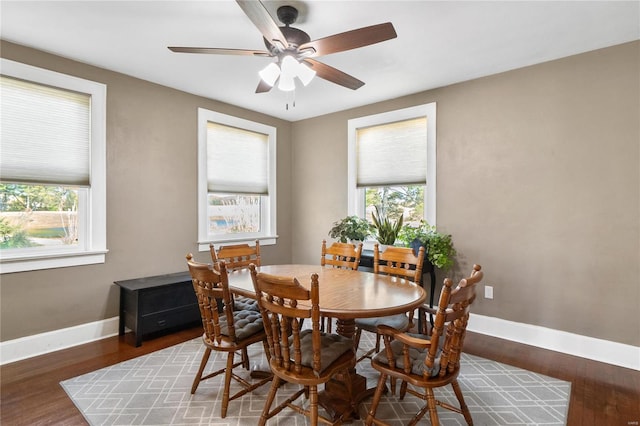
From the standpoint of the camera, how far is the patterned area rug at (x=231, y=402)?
6.79 feet

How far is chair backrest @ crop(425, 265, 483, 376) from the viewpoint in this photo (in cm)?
157

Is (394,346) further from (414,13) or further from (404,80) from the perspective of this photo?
(404,80)

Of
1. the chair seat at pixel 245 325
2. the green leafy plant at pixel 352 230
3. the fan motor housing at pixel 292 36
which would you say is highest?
the fan motor housing at pixel 292 36

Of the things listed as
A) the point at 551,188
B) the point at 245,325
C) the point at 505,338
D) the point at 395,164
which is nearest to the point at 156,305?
the point at 245,325

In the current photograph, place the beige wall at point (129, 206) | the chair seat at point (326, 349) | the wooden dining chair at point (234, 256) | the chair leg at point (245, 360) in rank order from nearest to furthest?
the chair seat at point (326, 349) < the chair leg at point (245, 360) < the beige wall at point (129, 206) < the wooden dining chair at point (234, 256)

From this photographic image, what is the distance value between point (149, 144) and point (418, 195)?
3.15 m

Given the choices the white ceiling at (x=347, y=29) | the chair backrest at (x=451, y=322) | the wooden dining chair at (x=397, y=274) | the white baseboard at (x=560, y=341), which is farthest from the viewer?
the white baseboard at (x=560, y=341)

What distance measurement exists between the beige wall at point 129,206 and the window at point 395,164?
6.28ft

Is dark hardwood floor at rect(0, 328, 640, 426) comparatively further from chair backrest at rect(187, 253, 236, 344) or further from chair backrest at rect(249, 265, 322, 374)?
chair backrest at rect(249, 265, 322, 374)

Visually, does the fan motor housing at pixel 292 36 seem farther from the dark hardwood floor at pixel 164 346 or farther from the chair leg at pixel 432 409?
the dark hardwood floor at pixel 164 346

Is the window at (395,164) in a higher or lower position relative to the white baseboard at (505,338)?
higher

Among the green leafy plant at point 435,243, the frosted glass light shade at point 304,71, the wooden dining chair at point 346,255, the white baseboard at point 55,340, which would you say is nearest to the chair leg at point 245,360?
the wooden dining chair at point 346,255

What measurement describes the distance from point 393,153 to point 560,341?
2.58 meters

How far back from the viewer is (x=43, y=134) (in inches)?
118
